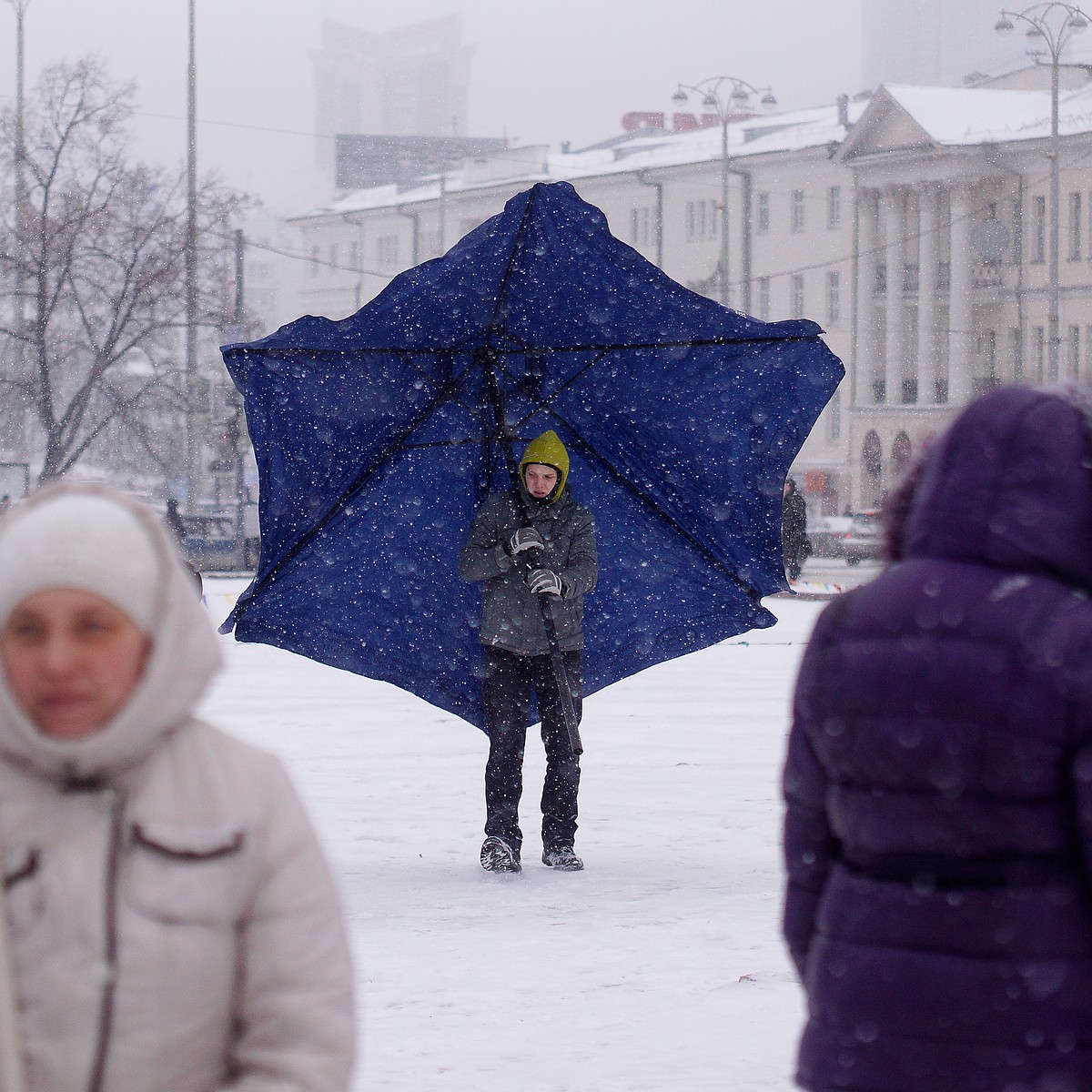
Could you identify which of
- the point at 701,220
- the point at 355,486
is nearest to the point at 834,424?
the point at 701,220

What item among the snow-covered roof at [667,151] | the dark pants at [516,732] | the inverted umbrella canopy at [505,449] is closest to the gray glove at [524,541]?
the dark pants at [516,732]

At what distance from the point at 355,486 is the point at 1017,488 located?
525 centimetres

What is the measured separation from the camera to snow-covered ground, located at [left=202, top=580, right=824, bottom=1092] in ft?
15.8

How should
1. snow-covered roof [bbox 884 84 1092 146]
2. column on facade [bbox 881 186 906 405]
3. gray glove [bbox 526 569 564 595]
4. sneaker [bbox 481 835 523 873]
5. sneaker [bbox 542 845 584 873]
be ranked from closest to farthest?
1. gray glove [bbox 526 569 564 595]
2. sneaker [bbox 481 835 523 873]
3. sneaker [bbox 542 845 584 873]
4. snow-covered roof [bbox 884 84 1092 146]
5. column on facade [bbox 881 186 906 405]

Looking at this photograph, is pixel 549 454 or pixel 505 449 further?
pixel 505 449

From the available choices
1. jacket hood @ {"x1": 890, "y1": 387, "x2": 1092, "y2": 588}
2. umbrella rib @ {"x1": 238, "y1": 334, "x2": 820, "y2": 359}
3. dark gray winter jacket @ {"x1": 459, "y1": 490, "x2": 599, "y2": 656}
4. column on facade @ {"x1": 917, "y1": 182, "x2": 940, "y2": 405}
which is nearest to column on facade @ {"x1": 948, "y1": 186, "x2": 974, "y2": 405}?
column on facade @ {"x1": 917, "y1": 182, "x2": 940, "y2": 405}

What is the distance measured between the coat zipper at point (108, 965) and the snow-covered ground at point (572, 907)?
2.53 metres

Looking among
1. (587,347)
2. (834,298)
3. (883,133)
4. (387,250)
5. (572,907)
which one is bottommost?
(572,907)

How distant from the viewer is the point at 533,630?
23.5 ft

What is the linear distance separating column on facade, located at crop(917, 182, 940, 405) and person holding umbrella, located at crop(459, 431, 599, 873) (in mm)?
52417

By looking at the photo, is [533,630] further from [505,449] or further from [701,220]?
[701,220]

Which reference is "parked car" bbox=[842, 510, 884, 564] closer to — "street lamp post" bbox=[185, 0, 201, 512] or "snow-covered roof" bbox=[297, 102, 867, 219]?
"street lamp post" bbox=[185, 0, 201, 512]

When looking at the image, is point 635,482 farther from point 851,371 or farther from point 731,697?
point 851,371

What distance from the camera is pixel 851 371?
61.0 metres
